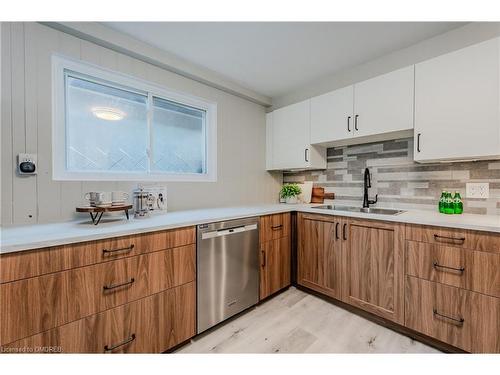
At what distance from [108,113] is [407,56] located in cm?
252

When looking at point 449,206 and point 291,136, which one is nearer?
point 449,206

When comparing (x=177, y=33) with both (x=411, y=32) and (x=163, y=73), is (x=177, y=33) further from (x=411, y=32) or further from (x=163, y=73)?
(x=411, y=32)

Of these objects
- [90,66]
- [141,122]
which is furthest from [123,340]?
[90,66]

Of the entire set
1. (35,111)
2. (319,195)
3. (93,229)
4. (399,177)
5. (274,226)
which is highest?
(35,111)

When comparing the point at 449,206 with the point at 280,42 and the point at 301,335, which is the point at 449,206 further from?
the point at 280,42

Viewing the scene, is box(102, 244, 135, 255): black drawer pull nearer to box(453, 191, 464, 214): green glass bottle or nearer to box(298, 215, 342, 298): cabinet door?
box(298, 215, 342, 298): cabinet door

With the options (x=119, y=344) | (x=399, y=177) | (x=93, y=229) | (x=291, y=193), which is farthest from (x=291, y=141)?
(x=119, y=344)

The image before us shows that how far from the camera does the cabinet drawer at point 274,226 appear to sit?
2.07 m

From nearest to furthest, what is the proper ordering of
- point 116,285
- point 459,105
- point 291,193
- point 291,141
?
1. point 116,285
2. point 459,105
3. point 291,141
4. point 291,193

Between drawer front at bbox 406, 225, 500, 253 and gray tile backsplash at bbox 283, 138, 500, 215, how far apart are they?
0.61m

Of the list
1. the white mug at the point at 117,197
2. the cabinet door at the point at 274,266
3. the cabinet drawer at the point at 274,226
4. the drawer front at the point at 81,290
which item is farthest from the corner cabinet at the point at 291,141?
the white mug at the point at 117,197

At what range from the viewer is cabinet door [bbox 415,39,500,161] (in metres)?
1.49

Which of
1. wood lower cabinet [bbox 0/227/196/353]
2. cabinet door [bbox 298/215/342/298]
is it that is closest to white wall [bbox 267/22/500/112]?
cabinet door [bbox 298/215/342/298]

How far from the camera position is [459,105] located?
1.61 m
